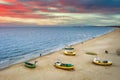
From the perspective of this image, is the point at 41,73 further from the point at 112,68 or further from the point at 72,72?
the point at 112,68

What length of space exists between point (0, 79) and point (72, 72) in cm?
1281

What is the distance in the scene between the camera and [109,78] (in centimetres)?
2762

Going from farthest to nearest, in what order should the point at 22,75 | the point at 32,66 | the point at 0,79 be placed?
the point at 32,66 → the point at 22,75 → the point at 0,79

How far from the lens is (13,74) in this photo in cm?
2889

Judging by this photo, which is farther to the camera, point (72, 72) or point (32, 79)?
point (72, 72)

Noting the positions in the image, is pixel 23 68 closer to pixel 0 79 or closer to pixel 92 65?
pixel 0 79

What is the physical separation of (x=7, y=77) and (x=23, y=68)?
5615 millimetres

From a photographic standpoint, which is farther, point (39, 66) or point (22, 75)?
point (39, 66)

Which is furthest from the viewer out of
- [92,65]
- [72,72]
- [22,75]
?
[92,65]

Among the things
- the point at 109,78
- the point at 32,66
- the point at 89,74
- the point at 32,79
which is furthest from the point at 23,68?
the point at 109,78

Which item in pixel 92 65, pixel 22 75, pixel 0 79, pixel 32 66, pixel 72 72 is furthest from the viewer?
pixel 92 65

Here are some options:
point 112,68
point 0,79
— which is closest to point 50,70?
point 0,79

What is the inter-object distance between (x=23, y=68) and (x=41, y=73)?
5.11 meters

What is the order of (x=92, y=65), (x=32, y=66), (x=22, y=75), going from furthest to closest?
(x=92, y=65)
(x=32, y=66)
(x=22, y=75)
